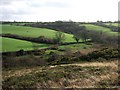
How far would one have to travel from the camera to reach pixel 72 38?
54.3 m

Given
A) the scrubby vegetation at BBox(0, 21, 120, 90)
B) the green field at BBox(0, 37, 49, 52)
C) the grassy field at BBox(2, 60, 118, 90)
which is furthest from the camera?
the green field at BBox(0, 37, 49, 52)

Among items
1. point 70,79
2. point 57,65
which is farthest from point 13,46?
point 70,79

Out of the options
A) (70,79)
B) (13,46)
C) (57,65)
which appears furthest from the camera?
(13,46)

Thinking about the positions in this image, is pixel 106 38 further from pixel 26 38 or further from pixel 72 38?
pixel 26 38

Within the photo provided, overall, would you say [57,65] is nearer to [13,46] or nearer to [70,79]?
[70,79]

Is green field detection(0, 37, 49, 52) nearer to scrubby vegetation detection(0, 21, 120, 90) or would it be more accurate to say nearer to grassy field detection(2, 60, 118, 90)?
scrubby vegetation detection(0, 21, 120, 90)

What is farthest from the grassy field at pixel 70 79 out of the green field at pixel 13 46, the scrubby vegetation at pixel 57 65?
the green field at pixel 13 46

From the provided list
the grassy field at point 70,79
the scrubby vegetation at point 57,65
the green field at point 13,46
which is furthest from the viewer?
the green field at point 13,46

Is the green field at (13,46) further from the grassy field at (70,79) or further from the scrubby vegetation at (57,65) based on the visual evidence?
the grassy field at (70,79)

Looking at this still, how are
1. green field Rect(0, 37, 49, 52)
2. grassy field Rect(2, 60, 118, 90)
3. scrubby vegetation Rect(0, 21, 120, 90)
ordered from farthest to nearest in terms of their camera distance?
green field Rect(0, 37, 49, 52), scrubby vegetation Rect(0, 21, 120, 90), grassy field Rect(2, 60, 118, 90)

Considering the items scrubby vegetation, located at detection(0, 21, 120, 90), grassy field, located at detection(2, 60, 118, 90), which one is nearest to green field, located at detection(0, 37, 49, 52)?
scrubby vegetation, located at detection(0, 21, 120, 90)

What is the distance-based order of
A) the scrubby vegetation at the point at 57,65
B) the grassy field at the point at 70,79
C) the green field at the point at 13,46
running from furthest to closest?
the green field at the point at 13,46, the scrubby vegetation at the point at 57,65, the grassy field at the point at 70,79

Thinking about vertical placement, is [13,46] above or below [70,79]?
above

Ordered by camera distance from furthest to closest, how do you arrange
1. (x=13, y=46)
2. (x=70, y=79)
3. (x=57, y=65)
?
(x=13, y=46) < (x=57, y=65) < (x=70, y=79)
